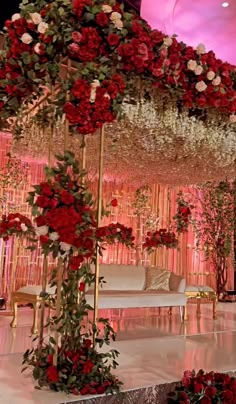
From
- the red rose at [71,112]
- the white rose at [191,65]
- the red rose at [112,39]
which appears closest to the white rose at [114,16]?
the red rose at [112,39]

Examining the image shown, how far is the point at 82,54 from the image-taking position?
296cm

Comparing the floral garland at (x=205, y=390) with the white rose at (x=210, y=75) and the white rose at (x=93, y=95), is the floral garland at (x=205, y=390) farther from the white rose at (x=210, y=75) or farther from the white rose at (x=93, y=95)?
the white rose at (x=210, y=75)

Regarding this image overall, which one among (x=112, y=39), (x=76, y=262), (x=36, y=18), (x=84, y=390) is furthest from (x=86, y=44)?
(x=84, y=390)

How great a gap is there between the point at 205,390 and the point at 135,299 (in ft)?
10.2

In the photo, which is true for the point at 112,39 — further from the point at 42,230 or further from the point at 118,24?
the point at 42,230

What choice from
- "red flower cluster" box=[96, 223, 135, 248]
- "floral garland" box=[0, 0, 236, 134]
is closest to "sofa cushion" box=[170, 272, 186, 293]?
"red flower cluster" box=[96, 223, 135, 248]

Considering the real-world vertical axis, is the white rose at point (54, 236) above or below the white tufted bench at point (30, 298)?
above

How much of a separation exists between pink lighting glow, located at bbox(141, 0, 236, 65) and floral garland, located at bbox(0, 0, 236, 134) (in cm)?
436

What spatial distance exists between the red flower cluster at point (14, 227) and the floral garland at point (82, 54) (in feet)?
2.37

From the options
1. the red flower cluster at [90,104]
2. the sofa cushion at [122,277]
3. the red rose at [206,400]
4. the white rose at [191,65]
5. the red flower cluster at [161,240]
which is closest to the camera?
the red flower cluster at [90,104]

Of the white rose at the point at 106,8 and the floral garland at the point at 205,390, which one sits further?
the floral garland at the point at 205,390

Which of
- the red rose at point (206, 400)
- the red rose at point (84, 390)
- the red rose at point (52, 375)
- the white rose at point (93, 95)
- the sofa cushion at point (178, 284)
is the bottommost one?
the red rose at point (206, 400)

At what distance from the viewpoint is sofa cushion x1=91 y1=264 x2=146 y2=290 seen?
7.06 metres

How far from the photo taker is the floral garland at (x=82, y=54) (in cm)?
291
